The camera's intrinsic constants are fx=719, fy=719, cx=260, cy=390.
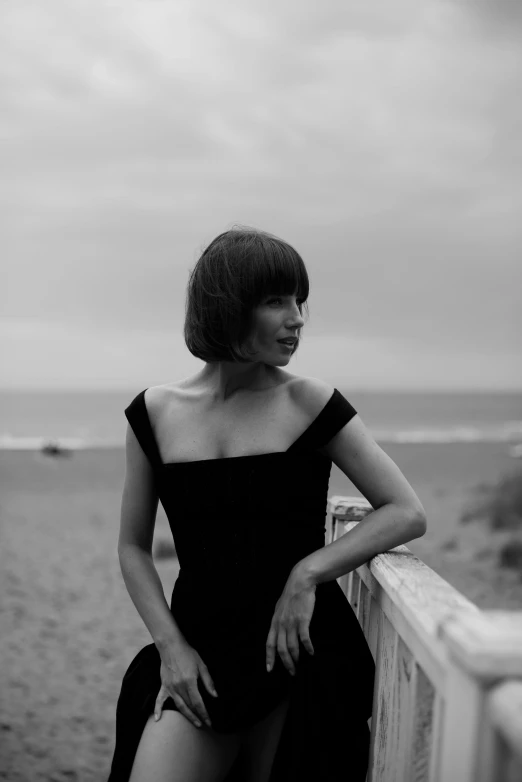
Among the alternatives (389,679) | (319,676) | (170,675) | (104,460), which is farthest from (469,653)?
(104,460)

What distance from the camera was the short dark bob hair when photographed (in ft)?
6.57

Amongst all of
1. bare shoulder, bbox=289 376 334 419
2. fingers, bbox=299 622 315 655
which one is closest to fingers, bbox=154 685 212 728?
fingers, bbox=299 622 315 655

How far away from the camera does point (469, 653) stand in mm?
872

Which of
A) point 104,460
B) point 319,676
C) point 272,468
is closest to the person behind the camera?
point 319,676

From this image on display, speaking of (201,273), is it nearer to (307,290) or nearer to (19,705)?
(307,290)

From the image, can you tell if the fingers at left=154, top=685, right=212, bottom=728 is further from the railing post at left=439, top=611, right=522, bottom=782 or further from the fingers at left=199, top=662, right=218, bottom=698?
the railing post at left=439, top=611, right=522, bottom=782

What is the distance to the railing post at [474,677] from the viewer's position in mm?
859

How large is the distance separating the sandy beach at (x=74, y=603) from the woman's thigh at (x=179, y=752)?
269 centimetres

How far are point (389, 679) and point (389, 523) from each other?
1.26 feet

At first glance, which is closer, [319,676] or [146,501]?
[319,676]

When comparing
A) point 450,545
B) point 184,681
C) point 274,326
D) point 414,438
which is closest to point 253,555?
point 184,681

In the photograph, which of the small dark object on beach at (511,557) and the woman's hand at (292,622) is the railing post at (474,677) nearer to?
the woman's hand at (292,622)

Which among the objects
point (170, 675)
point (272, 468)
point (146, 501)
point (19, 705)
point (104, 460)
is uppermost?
point (272, 468)

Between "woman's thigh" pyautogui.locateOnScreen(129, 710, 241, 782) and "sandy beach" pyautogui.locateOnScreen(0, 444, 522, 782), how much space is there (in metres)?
2.69
